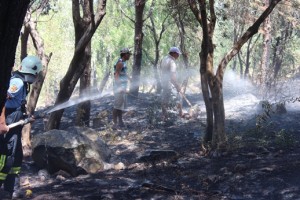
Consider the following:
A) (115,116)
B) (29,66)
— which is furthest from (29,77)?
(115,116)

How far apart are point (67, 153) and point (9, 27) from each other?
15.6ft

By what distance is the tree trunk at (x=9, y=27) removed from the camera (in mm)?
1836

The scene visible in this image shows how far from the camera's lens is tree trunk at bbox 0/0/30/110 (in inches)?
72.3

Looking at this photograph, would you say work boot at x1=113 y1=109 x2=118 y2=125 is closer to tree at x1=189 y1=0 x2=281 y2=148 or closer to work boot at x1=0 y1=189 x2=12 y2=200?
tree at x1=189 y1=0 x2=281 y2=148

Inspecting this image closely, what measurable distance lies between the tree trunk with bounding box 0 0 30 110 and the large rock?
15.2 feet

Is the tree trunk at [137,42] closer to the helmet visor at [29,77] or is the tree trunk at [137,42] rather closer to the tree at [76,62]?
the tree at [76,62]

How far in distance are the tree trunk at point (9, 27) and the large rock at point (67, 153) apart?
4.63m

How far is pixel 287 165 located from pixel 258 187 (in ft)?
2.62

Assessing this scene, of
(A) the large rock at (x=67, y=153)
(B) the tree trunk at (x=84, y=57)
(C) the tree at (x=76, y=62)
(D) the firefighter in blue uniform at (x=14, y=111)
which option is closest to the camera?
(D) the firefighter in blue uniform at (x=14, y=111)

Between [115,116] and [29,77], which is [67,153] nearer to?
[29,77]

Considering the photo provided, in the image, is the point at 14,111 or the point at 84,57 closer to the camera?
the point at 14,111

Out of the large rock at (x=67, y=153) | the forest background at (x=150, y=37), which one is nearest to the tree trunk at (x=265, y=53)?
the forest background at (x=150, y=37)

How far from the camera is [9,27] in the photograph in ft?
6.15

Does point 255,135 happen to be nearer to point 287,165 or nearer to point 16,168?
point 287,165
